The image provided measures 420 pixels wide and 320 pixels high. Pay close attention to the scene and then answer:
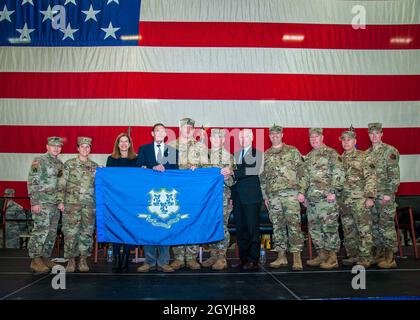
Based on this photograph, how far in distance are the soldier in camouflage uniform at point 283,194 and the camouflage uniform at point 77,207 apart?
2.53 metres

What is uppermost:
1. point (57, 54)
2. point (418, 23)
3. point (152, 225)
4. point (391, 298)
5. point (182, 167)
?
point (418, 23)

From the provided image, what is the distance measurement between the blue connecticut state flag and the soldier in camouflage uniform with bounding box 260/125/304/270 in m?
0.87

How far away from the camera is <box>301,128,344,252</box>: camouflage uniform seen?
5543mm

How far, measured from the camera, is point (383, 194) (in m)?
6.04

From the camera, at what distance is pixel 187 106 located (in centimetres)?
764

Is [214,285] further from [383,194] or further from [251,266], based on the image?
[383,194]

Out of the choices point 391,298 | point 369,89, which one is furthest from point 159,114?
point 391,298

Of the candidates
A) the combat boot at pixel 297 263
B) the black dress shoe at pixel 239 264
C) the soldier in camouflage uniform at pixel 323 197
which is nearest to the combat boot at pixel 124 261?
the black dress shoe at pixel 239 264

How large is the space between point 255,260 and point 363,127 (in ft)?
12.6

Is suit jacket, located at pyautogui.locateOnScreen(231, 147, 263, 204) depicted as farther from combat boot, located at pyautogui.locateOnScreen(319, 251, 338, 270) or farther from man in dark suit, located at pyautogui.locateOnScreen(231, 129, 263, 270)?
combat boot, located at pyautogui.locateOnScreen(319, 251, 338, 270)

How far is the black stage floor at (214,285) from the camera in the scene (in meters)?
3.85

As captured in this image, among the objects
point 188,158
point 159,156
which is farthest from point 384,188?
point 159,156

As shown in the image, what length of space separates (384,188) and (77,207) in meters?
4.56

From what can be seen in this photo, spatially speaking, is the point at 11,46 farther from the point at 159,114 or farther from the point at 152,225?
the point at 152,225
